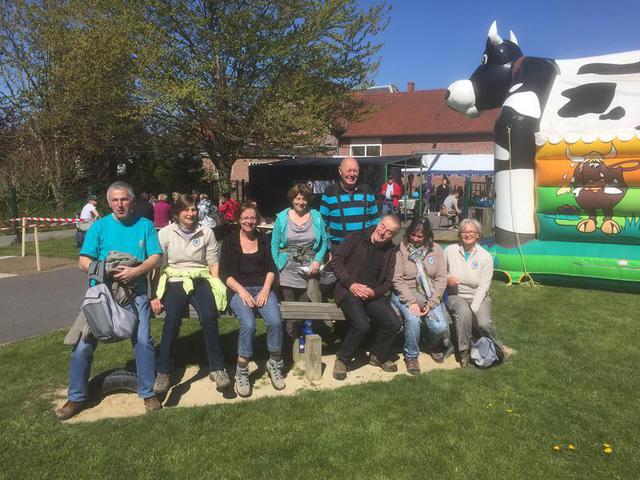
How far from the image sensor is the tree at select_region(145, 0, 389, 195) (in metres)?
16.1

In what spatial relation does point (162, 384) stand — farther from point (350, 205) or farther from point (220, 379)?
point (350, 205)

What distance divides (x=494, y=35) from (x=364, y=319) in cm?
689

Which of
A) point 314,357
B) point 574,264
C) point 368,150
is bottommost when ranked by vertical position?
point 314,357

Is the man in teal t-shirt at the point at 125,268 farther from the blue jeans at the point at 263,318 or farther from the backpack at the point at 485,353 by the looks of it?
the backpack at the point at 485,353

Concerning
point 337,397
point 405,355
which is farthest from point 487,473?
point 405,355

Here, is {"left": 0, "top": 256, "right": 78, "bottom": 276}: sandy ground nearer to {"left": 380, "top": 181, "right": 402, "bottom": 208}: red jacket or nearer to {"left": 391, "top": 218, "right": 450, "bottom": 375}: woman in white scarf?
{"left": 391, "top": 218, "right": 450, "bottom": 375}: woman in white scarf

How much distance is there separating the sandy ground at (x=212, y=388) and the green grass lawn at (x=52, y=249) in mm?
7971

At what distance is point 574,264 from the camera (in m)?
7.59

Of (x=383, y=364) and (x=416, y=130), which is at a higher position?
(x=416, y=130)

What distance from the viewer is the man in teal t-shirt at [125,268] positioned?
3621 mm

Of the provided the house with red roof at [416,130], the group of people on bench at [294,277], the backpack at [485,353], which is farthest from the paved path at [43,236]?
the house with red roof at [416,130]

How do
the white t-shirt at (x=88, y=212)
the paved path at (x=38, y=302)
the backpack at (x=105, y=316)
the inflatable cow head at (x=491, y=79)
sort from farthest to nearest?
the white t-shirt at (x=88, y=212) → the inflatable cow head at (x=491, y=79) → the paved path at (x=38, y=302) → the backpack at (x=105, y=316)

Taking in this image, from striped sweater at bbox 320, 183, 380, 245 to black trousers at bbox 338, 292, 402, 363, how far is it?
0.72 m

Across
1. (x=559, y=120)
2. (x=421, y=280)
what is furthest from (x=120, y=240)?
(x=559, y=120)
